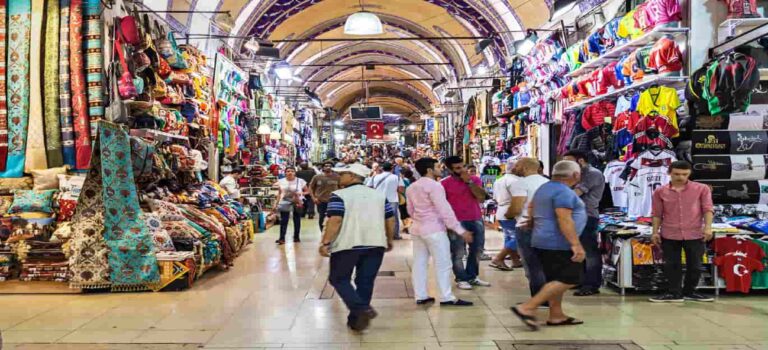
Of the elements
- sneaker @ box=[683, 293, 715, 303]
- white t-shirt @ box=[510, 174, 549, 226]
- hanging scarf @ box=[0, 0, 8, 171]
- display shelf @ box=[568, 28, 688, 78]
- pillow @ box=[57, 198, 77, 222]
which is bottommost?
sneaker @ box=[683, 293, 715, 303]

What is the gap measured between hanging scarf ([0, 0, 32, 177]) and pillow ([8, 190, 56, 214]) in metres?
0.34

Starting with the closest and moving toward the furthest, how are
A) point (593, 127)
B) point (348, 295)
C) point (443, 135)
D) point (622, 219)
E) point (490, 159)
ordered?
point (348, 295) → point (622, 219) → point (593, 127) → point (490, 159) → point (443, 135)

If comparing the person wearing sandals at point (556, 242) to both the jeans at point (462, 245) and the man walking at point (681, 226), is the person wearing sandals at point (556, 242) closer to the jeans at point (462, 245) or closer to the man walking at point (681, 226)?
the man walking at point (681, 226)

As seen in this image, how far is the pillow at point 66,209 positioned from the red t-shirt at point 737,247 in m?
5.85

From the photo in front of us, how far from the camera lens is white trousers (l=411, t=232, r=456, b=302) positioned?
17.8ft

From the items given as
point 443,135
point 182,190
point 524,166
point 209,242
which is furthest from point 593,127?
point 443,135

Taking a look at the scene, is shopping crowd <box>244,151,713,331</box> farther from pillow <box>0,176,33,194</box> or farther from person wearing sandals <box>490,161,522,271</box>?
pillow <box>0,176,33,194</box>

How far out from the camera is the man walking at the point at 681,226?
5453 mm

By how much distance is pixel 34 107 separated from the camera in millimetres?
6668

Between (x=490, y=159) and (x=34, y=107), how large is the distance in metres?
9.09

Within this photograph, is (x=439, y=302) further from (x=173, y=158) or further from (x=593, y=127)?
(x=173, y=158)

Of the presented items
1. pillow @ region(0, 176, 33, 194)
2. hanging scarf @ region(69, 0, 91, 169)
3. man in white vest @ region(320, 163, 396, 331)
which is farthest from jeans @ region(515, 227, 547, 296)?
pillow @ region(0, 176, 33, 194)

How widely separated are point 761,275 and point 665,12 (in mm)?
2601

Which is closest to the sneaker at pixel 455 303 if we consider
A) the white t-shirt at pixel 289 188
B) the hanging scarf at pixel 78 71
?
the hanging scarf at pixel 78 71
